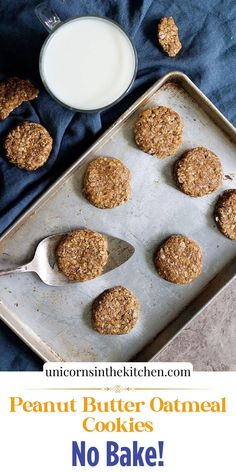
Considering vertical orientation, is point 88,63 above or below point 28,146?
above

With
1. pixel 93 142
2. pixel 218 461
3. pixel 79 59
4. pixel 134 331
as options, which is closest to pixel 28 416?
pixel 134 331

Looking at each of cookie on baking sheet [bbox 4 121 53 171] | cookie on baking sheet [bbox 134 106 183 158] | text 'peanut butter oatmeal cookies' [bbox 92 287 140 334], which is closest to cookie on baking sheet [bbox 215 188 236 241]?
cookie on baking sheet [bbox 134 106 183 158]

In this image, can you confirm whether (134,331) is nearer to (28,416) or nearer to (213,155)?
(28,416)

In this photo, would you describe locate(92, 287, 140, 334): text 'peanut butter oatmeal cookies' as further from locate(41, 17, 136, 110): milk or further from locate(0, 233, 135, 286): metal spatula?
locate(41, 17, 136, 110): milk

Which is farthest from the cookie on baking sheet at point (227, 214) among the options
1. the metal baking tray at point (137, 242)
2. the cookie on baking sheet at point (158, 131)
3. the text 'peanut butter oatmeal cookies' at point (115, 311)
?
the text 'peanut butter oatmeal cookies' at point (115, 311)

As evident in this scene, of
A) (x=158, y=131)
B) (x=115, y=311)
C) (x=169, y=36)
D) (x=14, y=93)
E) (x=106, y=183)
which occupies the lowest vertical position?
(x=115, y=311)

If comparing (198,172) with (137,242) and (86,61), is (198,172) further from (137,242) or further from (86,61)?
(86,61)

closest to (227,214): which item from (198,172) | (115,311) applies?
(198,172)
